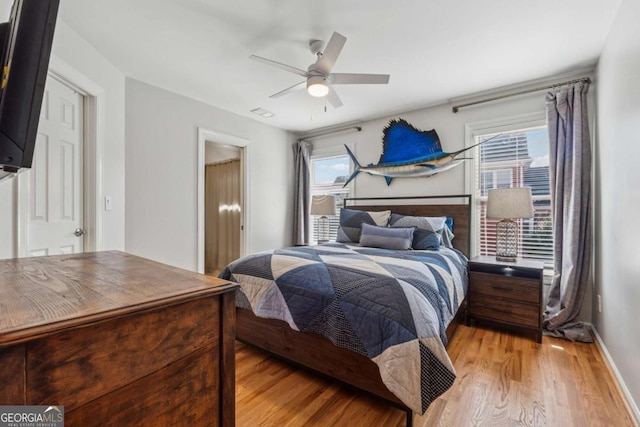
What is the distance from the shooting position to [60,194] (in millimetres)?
2211

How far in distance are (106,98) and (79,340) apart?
2.84 metres

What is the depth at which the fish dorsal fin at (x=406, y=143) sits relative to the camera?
11.7 ft

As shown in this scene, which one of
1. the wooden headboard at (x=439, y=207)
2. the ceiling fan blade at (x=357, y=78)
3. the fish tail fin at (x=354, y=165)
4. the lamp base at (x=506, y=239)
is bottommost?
the lamp base at (x=506, y=239)

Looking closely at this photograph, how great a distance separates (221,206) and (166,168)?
192 cm

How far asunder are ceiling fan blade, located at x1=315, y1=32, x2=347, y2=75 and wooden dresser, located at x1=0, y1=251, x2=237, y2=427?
1.74 metres

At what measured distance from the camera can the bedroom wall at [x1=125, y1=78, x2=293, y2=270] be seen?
2.94 m

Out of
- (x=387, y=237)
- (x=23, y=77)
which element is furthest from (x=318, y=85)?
(x=23, y=77)

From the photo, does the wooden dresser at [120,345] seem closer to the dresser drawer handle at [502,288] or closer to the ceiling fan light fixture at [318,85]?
the ceiling fan light fixture at [318,85]

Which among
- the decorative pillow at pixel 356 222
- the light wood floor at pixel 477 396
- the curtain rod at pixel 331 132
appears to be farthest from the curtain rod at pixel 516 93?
the light wood floor at pixel 477 396

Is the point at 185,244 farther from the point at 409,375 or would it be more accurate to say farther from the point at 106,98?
the point at 409,375

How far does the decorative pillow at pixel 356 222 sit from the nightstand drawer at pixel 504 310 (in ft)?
3.94

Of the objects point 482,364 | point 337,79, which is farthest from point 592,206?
point 337,79

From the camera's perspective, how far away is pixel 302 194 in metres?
4.67

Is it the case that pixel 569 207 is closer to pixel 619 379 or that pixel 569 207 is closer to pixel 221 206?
pixel 619 379
